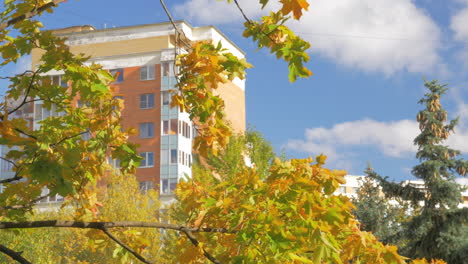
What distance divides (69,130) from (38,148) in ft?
8.32

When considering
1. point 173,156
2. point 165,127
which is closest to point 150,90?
point 165,127

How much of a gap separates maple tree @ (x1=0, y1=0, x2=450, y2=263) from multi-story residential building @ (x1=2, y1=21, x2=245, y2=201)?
3850cm

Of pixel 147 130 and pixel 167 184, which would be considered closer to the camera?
pixel 167 184

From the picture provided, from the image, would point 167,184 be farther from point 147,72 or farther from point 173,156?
point 147,72

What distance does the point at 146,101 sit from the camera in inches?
1857

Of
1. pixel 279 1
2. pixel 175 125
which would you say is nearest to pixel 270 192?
pixel 279 1

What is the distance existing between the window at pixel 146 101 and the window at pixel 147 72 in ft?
4.56

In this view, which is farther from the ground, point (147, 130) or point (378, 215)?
point (147, 130)

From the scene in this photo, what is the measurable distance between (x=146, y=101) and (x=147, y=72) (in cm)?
234

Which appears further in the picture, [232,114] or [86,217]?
[232,114]

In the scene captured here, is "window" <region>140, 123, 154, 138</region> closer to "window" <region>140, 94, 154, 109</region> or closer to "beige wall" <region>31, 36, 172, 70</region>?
"window" <region>140, 94, 154, 109</region>

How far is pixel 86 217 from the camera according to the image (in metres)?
6.22

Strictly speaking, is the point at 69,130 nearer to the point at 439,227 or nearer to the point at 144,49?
the point at 439,227

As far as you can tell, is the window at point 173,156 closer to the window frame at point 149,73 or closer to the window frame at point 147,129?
the window frame at point 147,129
